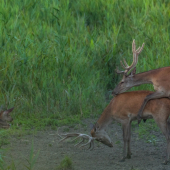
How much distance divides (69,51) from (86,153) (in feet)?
11.5

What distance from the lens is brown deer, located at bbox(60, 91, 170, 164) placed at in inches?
239

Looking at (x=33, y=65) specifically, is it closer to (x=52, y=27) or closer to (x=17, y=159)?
(x=52, y=27)

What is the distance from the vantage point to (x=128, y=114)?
21.0 ft

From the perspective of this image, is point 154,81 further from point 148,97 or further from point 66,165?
point 66,165

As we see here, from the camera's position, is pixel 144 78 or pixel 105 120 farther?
pixel 144 78

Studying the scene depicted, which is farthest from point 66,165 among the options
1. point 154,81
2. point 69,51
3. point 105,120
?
point 69,51

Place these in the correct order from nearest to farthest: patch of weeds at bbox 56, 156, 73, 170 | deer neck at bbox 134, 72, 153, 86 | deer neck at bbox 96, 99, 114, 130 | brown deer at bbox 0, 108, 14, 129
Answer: patch of weeds at bbox 56, 156, 73, 170, deer neck at bbox 96, 99, 114, 130, deer neck at bbox 134, 72, 153, 86, brown deer at bbox 0, 108, 14, 129

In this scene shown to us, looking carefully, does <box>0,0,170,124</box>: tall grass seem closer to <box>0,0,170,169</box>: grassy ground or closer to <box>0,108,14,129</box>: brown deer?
<box>0,0,170,169</box>: grassy ground

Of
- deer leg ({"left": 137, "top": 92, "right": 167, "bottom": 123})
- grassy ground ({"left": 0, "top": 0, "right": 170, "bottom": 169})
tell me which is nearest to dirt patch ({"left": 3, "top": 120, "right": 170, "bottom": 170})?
deer leg ({"left": 137, "top": 92, "right": 167, "bottom": 123})

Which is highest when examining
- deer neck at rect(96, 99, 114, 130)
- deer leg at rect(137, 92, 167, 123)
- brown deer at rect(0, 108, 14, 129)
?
deer leg at rect(137, 92, 167, 123)

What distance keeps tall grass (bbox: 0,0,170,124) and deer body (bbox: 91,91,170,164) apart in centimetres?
168

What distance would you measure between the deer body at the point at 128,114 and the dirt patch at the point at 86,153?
22 centimetres

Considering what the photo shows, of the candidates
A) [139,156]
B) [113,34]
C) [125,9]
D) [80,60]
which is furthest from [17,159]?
[125,9]

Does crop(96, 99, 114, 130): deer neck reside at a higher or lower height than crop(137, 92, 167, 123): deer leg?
lower
